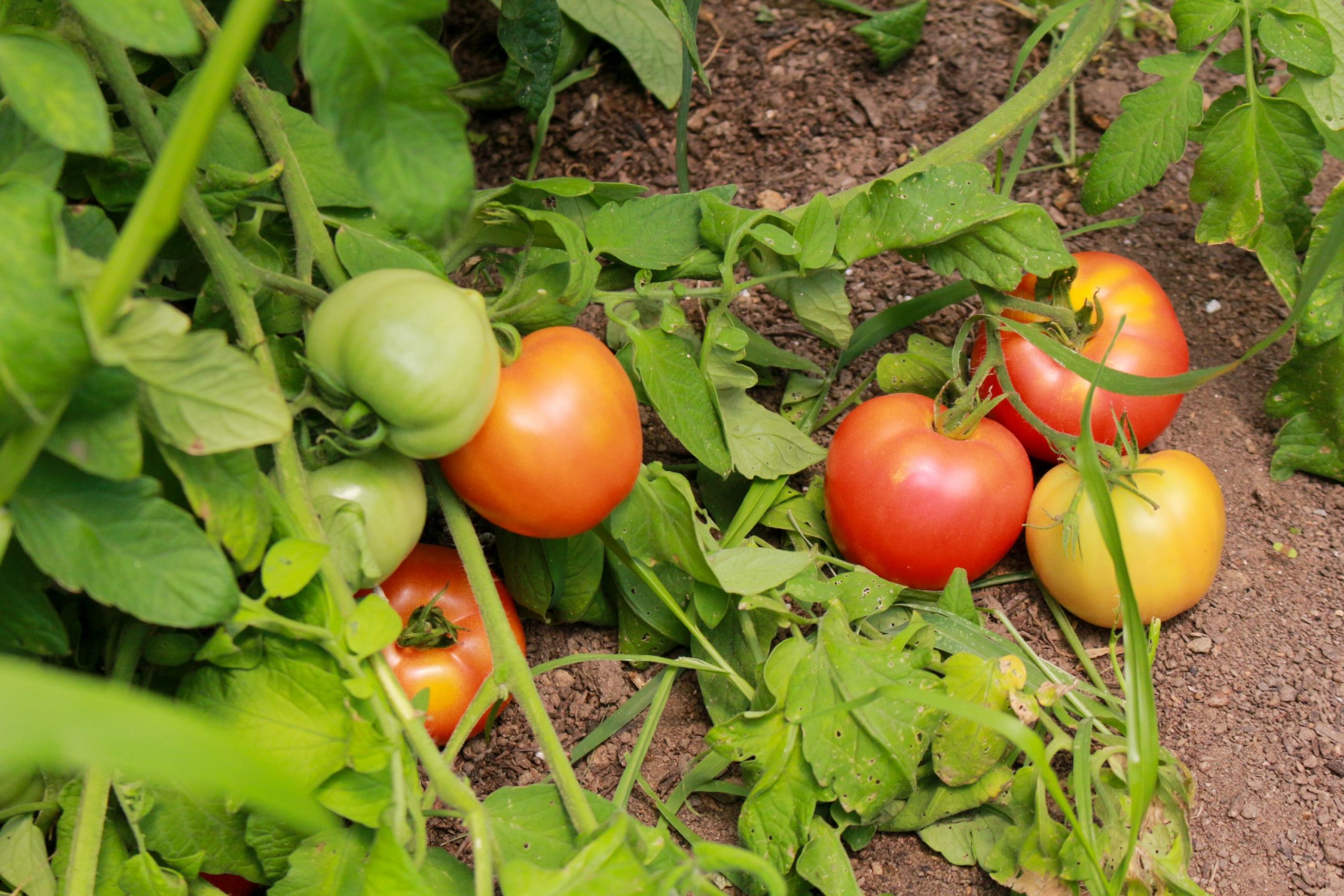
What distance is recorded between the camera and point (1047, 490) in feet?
3.93

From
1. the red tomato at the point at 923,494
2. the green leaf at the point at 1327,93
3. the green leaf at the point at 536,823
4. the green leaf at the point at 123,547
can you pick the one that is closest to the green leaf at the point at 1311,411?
the green leaf at the point at 1327,93

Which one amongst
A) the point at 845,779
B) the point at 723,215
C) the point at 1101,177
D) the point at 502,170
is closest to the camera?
the point at 845,779

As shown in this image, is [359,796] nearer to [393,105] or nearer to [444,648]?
[444,648]

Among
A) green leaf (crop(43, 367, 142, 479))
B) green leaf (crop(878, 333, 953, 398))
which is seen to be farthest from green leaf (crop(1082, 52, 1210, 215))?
green leaf (crop(43, 367, 142, 479))

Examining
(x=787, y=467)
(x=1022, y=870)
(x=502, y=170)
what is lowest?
(x=1022, y=870)

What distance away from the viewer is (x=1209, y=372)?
0.90m

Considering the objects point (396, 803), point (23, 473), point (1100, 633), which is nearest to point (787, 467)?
point (1100, 633)

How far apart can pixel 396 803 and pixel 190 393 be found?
33cm

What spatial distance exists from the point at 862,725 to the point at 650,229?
58cm

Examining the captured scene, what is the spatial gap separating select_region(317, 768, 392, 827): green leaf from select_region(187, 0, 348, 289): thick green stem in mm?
460

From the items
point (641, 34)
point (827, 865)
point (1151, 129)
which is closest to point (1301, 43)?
point (1151, 129)

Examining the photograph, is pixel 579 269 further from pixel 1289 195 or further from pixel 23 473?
pixel 1289 195

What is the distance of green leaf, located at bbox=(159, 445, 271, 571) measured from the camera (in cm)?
74

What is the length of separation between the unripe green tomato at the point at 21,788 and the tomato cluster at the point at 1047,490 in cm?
85
